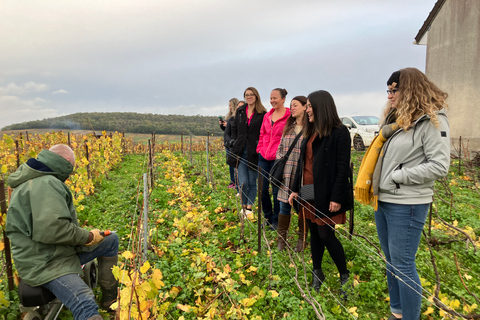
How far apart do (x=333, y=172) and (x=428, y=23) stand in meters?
12.9

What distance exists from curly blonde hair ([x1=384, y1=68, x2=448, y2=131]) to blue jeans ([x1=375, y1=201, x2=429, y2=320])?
20.5 inches

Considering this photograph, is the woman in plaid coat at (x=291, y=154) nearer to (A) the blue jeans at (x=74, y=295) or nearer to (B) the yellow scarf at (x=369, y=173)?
(B) the yellow scarf at (x=369, y=173)

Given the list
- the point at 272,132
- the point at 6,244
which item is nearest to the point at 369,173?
the point at 272,132

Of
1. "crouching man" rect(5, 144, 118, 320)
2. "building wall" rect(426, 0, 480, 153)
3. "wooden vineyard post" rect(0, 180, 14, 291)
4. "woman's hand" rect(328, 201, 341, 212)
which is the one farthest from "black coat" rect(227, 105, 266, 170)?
"building wall" rect(426, 0, 480, 153)

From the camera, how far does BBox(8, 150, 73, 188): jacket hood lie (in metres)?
2.10

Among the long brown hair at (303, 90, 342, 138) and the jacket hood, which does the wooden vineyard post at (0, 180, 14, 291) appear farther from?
the long brown hair at (303, 90, 342, 138)

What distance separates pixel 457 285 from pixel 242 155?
9.55ft

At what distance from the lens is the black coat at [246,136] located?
4258 millimetres

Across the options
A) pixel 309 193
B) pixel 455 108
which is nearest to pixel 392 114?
pixel 309 193

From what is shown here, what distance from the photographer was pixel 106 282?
8.64 feet

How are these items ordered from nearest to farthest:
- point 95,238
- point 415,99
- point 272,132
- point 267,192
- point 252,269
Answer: point 415,99 < point 95,238 < point 252,269 < point 272,132 < point 267,192

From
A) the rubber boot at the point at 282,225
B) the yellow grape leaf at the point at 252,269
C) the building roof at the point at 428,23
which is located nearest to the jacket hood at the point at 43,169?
the yellow grape leaf at the point at 252,269

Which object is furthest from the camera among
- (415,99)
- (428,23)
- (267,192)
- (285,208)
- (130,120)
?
(130,120)

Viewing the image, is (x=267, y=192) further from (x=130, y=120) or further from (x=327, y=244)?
(x=130, y=120)
